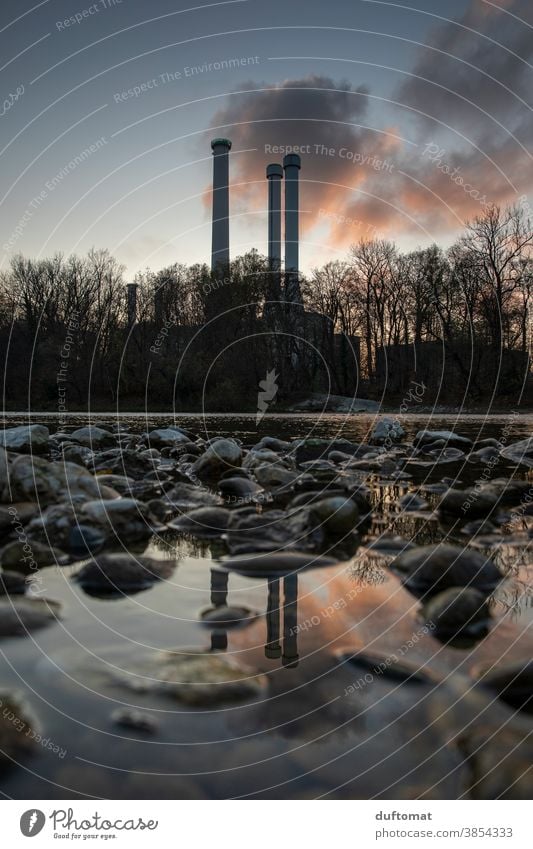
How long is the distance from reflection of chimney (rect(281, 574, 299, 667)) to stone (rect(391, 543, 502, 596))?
1.78 feet

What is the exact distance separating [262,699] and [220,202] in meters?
50.1

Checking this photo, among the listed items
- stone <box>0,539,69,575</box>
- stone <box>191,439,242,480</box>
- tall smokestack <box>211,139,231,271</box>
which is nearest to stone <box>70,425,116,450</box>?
stone <box>191,439,242,480</box>

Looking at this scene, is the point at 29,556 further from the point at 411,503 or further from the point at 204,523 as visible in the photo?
the point at 411,503

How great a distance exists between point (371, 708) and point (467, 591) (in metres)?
0.83

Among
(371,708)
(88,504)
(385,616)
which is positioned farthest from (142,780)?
(88,504)

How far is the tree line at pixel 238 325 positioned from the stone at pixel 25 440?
22549mm

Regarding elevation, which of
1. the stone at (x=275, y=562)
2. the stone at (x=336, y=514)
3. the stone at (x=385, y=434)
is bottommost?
the stone at (x=275, y=562)

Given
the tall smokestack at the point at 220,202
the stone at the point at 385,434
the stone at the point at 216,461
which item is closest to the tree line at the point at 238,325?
the tall smokestack at the point at 220,202

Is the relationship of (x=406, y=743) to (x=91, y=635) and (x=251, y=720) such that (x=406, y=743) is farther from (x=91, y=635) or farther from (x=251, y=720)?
(x=91, y=635)

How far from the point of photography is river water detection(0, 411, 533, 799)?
130 centimetres

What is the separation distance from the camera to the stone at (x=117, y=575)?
2.46 m

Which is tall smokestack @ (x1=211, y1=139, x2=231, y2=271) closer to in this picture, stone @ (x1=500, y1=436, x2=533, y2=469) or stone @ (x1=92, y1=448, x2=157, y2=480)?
stone @ (x1=500, y1=436, x2=533, y2=469)

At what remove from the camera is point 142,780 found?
1283 mm

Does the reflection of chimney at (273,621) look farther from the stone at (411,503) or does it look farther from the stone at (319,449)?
the stone at (319,449)
